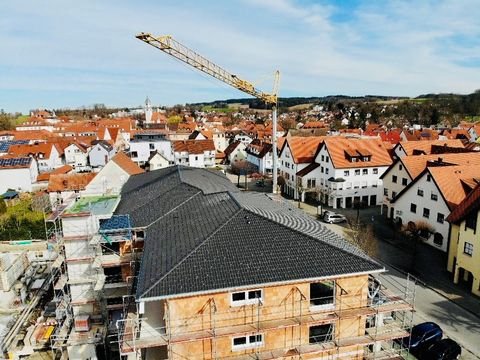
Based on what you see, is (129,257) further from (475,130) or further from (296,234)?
(475,130)

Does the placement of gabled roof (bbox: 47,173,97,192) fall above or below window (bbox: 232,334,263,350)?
above

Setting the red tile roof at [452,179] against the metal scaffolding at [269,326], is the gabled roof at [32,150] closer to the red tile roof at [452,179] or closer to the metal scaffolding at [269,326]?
the metal scaffolding at [269,326]

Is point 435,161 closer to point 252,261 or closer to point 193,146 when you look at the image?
point 252,261

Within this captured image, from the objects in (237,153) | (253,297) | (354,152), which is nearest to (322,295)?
(253,297)

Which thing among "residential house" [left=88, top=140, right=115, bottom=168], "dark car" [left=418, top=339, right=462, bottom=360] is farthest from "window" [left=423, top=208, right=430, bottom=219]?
"residential house" [left=88, top=140, right=115, bottom=168]

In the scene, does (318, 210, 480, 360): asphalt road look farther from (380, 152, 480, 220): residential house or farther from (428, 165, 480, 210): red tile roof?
(380, 152, 480, 220): residential house
